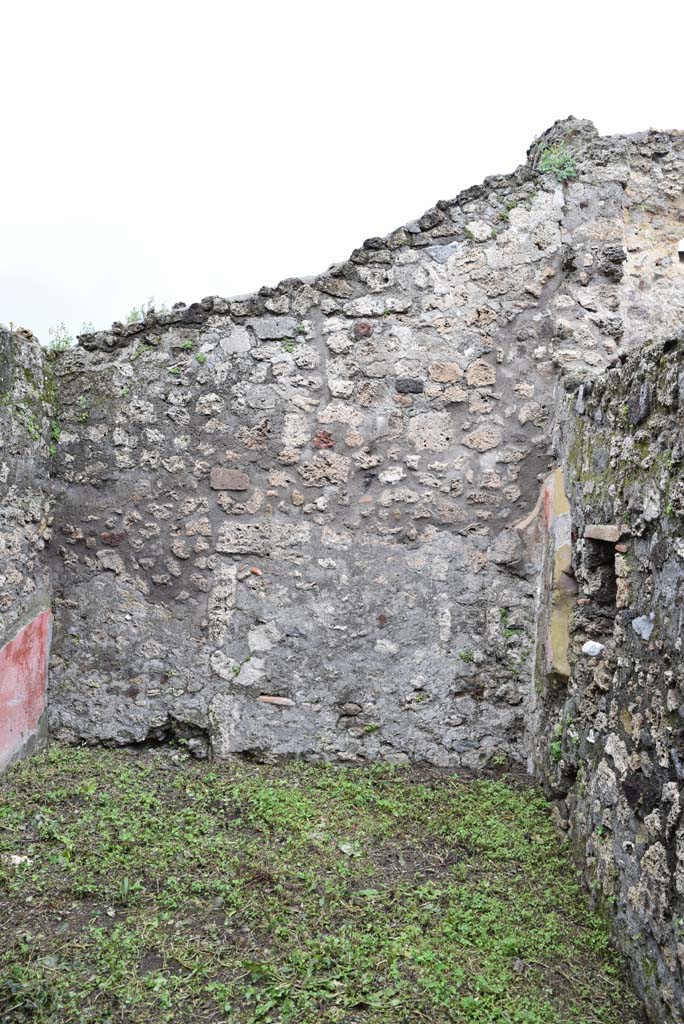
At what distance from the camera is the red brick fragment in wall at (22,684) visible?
12.4ft

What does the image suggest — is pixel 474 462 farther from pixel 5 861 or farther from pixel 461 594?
pixel 5 861

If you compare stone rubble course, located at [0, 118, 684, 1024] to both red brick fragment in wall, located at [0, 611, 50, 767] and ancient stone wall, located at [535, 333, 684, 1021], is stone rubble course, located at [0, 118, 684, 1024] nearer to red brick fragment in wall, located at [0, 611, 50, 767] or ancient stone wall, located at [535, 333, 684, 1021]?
red brick fragment in wall, located at [0, 611, 50, 767]

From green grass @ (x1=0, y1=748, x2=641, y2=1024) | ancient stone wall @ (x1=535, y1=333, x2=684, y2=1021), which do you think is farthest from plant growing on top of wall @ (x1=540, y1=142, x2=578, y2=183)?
green grass @ (x1=0, y1=748, x2=641, y2=1024)

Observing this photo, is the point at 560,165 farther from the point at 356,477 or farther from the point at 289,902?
the point at 289,902

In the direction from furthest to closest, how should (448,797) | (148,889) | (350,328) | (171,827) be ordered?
(350,328), (448,797), (171,827), (148,889)

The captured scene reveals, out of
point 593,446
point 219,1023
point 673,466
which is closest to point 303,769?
point 219,1023

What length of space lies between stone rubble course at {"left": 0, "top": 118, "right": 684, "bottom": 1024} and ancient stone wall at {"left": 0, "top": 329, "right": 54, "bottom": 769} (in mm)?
21

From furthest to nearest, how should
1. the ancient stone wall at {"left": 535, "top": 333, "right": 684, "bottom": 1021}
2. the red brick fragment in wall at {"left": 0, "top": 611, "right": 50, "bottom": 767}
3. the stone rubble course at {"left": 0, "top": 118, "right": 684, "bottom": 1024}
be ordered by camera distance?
the stone rubble course at {"left": 0, "top": 118, "right": 684, "bottom": 1024} → the red brick fragment in wall at {"left": 0, "top": 611, "right": 50, "bottom": 767} → the ancient stone wall at {"left": 535, "top": 333, "right": 684, "bottom": 1021}

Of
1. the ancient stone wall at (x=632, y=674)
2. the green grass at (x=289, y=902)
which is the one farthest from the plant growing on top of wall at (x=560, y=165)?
the green grass at (x=289, y=902)

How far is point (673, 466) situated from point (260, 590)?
241 centimetres

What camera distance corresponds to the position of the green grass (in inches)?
87.4

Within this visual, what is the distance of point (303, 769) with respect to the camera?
3943 mm

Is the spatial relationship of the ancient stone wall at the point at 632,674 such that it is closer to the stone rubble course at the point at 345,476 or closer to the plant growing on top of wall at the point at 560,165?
the stone rubble course at the point at 345,476

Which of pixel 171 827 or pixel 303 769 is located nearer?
pixel 171 827
